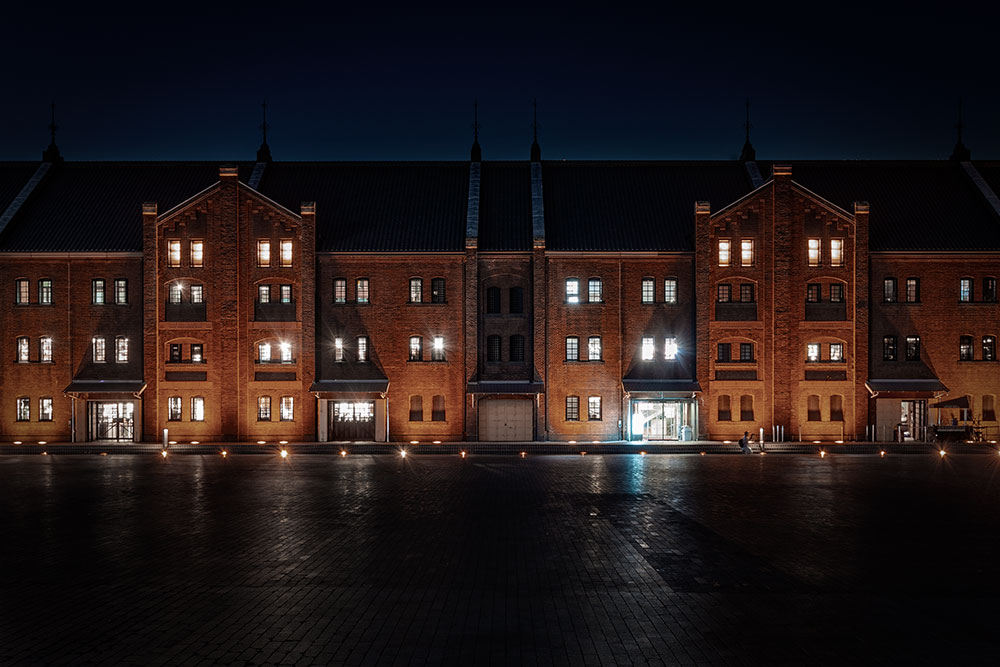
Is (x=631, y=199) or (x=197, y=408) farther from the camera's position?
(x=631, y=199)

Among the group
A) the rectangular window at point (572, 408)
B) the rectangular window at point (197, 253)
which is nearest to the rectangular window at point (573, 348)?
the rectangular window at point (572, 408)

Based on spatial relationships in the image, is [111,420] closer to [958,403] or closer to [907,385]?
[907,385]

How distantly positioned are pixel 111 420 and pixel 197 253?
413 inches

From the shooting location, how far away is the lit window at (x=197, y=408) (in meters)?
43.2

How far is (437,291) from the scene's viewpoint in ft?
145

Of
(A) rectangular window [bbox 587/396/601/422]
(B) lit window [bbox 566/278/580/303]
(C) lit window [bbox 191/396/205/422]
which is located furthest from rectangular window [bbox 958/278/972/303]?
(C) lit window [bbox 191/396/205/422]

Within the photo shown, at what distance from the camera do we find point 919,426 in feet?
142

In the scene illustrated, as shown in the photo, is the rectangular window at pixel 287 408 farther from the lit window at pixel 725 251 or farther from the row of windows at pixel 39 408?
the lit window at pixel 725 251

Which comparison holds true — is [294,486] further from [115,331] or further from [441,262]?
[115,331]

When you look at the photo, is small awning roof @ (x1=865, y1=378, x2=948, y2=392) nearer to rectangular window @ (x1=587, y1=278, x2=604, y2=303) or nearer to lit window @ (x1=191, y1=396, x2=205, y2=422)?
rectangular window @ (x1=587, y1=278, x2=604, y2=303)

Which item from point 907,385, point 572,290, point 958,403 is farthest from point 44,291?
point 958,403

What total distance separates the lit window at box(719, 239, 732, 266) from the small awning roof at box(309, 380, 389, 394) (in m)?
19.8

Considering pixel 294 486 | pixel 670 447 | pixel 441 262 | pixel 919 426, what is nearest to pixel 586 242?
pixel 441 262

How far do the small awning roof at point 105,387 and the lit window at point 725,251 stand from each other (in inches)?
1280
